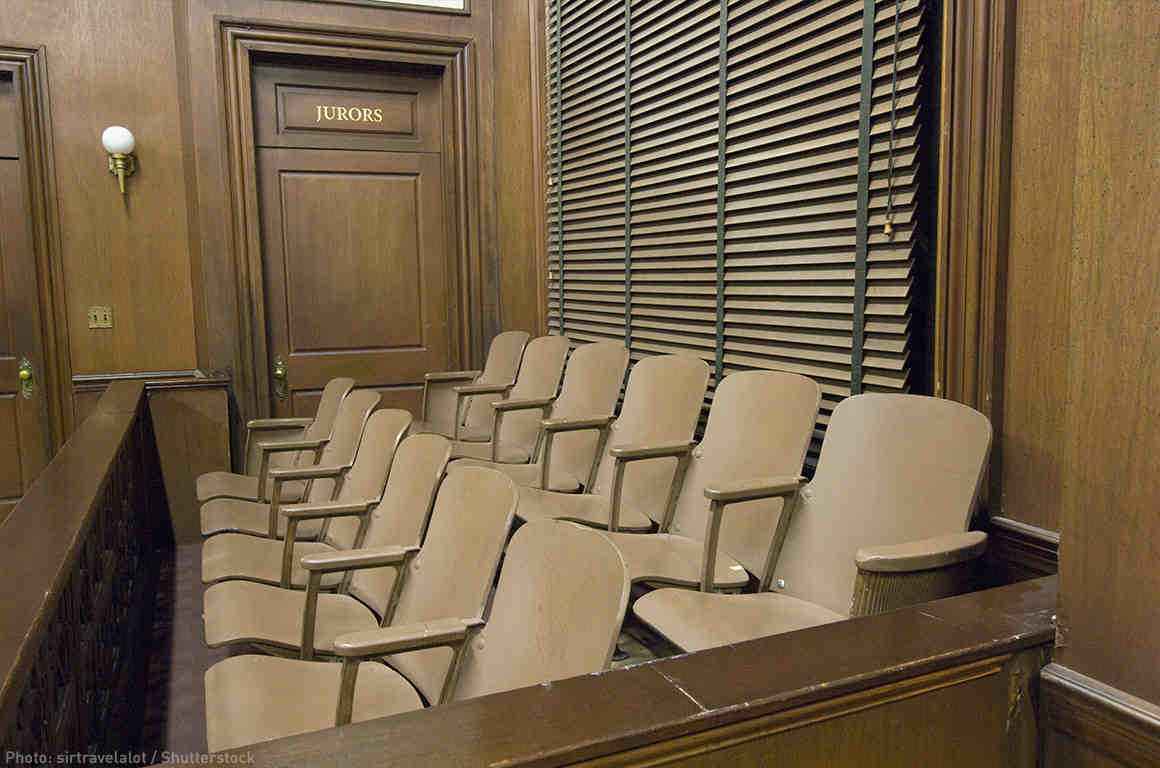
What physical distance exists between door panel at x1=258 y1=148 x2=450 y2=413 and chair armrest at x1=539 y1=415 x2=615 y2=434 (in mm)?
2296

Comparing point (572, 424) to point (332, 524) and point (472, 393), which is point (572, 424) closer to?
point (332, 524)

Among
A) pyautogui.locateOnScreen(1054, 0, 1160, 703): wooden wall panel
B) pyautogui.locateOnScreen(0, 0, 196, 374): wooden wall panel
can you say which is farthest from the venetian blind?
pyautogui.locateOnScreen(0, 0, 196, 374): wooden wall panel

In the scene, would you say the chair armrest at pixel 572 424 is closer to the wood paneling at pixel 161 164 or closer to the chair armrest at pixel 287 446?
the chair armrest at pixel 287 446

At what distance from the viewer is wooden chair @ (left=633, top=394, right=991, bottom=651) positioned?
5.22 feet

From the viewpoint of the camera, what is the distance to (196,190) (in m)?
4.49

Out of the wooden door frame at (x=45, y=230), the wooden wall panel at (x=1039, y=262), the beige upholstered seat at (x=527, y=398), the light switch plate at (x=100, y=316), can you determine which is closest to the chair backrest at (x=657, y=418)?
the beige upholstered seat at (x=527, y=398)

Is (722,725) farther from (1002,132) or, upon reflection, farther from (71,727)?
(1002,132)

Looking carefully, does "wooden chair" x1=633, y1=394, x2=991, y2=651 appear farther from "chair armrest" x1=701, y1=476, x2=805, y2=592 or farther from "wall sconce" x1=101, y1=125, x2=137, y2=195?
"wall sconce" x1=101, y1=125, x2=137, y2=195

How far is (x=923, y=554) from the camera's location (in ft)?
5.14

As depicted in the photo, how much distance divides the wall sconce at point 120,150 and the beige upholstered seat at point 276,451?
1.46 meters

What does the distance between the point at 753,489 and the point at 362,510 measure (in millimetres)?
1043

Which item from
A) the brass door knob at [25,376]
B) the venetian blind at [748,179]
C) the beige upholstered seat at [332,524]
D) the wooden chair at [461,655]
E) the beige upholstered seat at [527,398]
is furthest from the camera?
the brass door knob at [25,376]

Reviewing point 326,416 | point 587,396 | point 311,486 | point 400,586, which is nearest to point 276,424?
point 326,416

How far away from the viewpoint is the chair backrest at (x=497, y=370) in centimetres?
418
